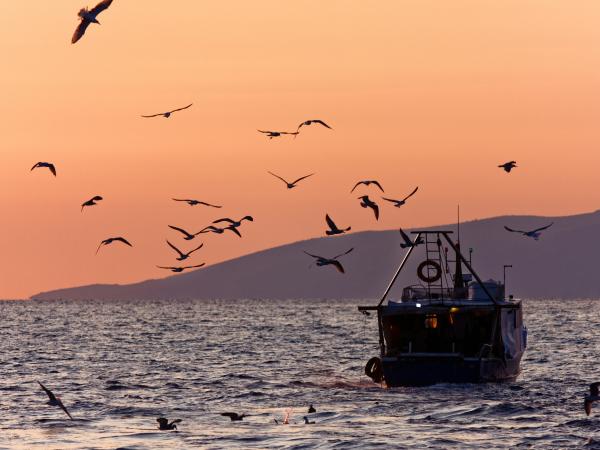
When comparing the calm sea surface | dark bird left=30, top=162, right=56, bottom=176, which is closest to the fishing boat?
the calm sea surface

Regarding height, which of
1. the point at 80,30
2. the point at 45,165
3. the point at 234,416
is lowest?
the point at 234,416

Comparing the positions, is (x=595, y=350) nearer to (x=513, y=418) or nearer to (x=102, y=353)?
(x=102, y=353)

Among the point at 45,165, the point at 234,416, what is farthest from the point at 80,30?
the point at 234,416

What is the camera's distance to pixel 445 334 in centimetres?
6588

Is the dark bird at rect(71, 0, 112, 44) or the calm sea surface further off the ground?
the dark bird at rect(71, 0, 112, 44)

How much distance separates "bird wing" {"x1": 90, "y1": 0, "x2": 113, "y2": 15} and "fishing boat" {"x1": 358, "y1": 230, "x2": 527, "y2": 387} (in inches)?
930

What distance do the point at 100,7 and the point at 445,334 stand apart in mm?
29523

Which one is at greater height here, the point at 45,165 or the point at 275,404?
the point at 45,165

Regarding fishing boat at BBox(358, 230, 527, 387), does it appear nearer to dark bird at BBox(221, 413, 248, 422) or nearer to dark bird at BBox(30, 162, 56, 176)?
dark bird at BBox(221, 413, 248, 422)

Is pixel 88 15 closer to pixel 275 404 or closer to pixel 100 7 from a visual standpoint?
pixel 100 7

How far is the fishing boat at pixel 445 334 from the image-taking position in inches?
2468

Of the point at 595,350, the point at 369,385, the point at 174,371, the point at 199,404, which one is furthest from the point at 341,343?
the point at 199,404

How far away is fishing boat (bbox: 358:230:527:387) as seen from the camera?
62.7 metres

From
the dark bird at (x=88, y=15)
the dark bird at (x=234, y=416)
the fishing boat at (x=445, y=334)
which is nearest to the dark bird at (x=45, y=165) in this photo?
the dark bird at (x=88, y=15)
